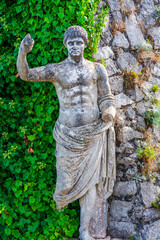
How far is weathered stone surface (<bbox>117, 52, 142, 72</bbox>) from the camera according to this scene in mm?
4621

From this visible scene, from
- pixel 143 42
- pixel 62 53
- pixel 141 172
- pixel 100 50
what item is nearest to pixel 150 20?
pixel 143 42

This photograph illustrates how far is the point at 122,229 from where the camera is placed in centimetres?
424

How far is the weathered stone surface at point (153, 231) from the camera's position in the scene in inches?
164

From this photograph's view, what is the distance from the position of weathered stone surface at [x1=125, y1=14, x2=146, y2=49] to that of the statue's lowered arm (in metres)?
1.21

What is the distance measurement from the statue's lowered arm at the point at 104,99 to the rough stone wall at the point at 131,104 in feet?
2.20

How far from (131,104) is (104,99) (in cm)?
89

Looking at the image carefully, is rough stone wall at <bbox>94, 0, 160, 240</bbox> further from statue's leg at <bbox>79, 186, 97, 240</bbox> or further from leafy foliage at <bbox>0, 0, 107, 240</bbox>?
statue's leg at <bbox>79, 186, 97, 240</bbox>

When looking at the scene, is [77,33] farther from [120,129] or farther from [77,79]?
[120,129]

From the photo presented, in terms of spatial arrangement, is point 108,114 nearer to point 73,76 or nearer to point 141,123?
point 73,76

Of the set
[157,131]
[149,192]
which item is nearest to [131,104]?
[157,131]

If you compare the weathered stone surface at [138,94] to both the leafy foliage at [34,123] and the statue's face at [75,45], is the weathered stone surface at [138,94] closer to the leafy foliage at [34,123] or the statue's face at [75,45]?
the leafy foliage at [34,123]

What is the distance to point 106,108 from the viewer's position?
3.75 meters

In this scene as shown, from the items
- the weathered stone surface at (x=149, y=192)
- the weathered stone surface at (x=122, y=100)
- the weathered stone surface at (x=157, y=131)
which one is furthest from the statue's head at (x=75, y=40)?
the weathered stone surface at (x=149, y=192)

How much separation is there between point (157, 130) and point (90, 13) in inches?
75.7
